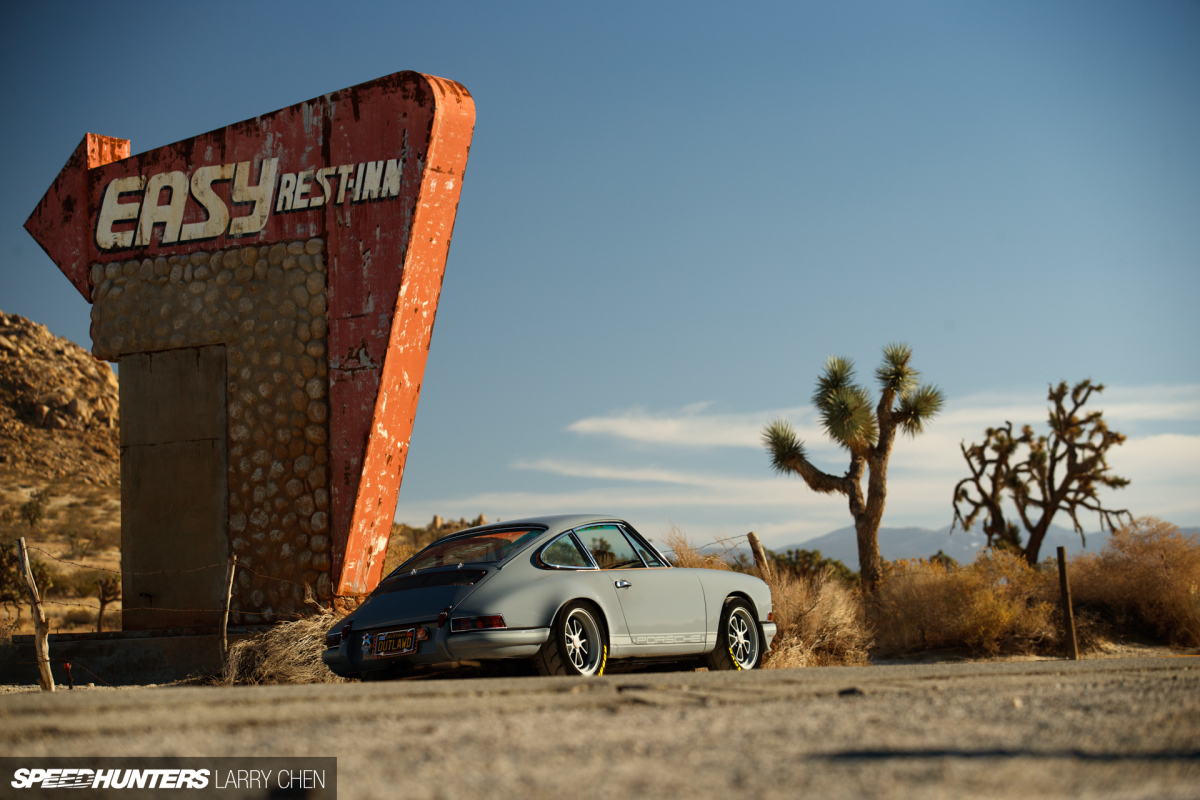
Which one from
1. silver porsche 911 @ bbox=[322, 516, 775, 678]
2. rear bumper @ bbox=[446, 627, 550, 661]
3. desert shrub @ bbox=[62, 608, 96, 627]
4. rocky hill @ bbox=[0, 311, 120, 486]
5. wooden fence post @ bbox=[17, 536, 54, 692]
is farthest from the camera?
rocky hill @ bbox=[0, 311, 120, 486]

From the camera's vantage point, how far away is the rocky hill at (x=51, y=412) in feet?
153

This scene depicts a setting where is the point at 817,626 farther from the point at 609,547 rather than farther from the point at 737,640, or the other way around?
the point at 609,547

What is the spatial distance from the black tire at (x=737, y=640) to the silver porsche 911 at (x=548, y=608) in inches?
0.4

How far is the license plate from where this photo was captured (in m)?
6.75

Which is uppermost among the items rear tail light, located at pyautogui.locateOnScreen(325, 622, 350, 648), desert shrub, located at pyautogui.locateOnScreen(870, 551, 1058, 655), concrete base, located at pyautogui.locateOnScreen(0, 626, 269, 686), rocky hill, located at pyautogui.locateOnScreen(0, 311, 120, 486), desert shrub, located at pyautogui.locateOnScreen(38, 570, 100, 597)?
rocky hill, located at pyautogui.locateOnScreen(0, 311, 120, 486)

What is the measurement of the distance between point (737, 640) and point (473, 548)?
2457 millimetres

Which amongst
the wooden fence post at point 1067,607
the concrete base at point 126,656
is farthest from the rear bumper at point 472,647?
the wooden fence post at point 1067,607

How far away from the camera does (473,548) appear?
7617 mm

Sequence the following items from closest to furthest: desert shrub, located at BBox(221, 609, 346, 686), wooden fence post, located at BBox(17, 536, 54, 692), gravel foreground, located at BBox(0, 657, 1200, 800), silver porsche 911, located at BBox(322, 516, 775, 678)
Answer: gravel foreground, located at BBox(0, 657, 1200, 800) → silver porsche 911, located at BBox(322, 516, 775, 678) → wooden fence post, located at BBox(17, 536, 54, 692) → desert shrub, located at BBox(221, 609, 346, 686)

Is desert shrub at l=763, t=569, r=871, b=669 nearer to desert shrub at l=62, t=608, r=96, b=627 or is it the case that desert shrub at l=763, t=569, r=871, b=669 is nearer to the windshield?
the windshield

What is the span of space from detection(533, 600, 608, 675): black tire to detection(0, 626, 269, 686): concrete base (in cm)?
503

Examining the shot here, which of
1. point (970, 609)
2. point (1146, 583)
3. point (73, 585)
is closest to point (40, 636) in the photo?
point (970, 609)

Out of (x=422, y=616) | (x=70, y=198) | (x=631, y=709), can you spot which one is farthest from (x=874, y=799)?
(x=70, y=198)

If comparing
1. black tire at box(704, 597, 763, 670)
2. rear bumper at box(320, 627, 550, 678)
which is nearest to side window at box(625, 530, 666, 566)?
black tire at box(704, 597, 763, 670)
